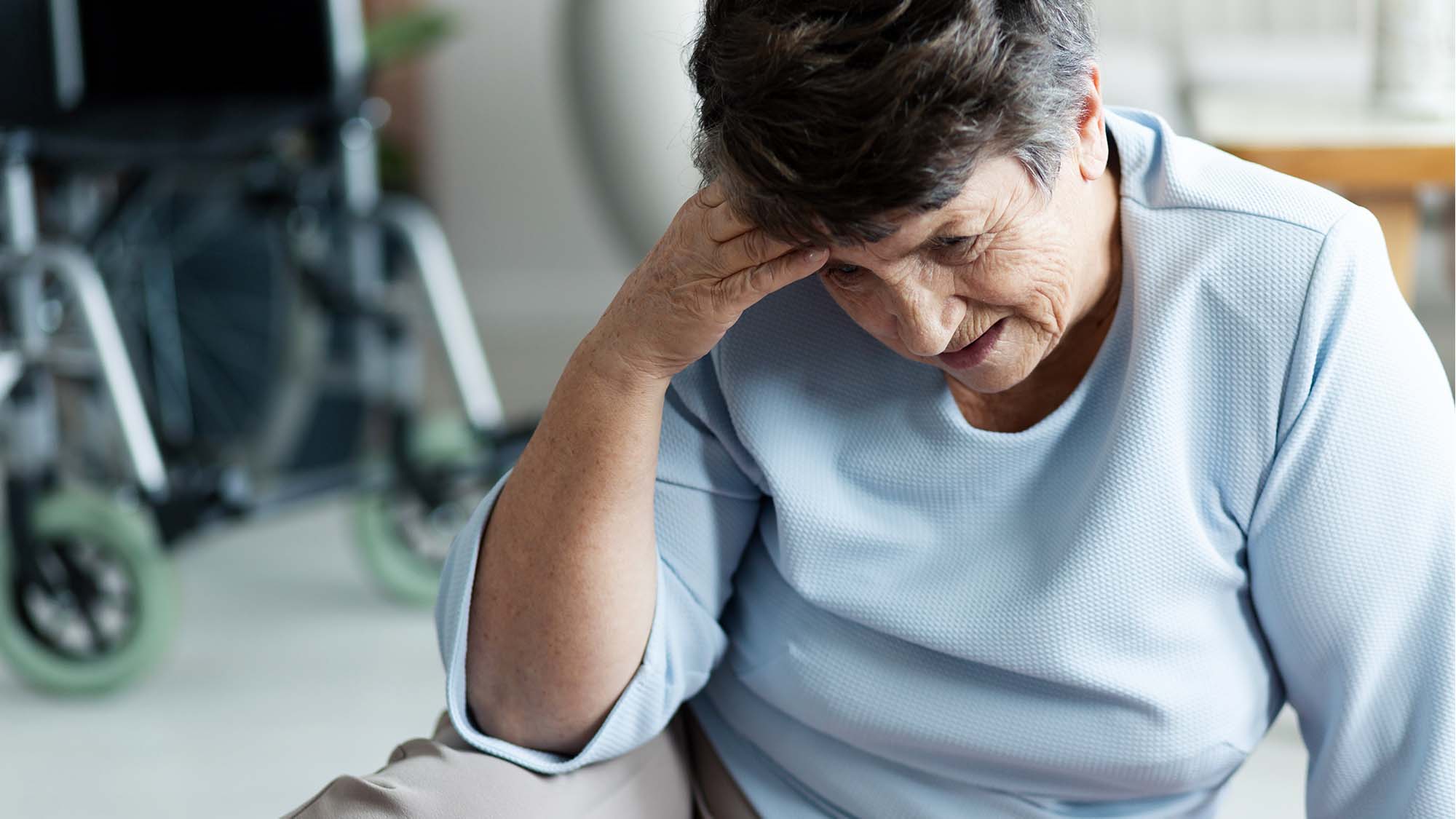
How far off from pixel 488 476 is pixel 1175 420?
1.40 meters

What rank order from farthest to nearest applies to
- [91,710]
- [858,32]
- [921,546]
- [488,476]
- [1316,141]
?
[488,476] → [91,710] → [1316,141] → [921,546] → [858,32]

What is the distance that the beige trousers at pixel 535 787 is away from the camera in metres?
0.83

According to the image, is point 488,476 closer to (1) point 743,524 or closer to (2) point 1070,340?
(1) point 743,524

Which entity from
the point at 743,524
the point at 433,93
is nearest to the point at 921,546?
the point at 743,524

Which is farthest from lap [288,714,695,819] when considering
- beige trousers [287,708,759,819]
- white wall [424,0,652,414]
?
white wall [424,0,652,414]

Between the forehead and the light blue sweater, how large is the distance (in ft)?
0.48

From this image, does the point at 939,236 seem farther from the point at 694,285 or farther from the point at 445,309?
the point at 445,309

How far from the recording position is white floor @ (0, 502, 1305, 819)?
1.66 meters

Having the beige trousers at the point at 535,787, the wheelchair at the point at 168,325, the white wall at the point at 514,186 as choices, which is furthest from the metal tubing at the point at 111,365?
the white wall at the point at 514,186

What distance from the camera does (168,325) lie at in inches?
108

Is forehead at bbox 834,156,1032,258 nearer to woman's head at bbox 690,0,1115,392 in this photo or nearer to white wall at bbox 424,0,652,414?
woman's head at bbox 690,0,1115,392

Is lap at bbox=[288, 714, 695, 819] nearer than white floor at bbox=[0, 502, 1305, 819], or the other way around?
lap at bbox=[288, 714, 695, 819]

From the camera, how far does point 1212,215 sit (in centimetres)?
82

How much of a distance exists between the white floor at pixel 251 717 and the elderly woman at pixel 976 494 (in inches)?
23.2
